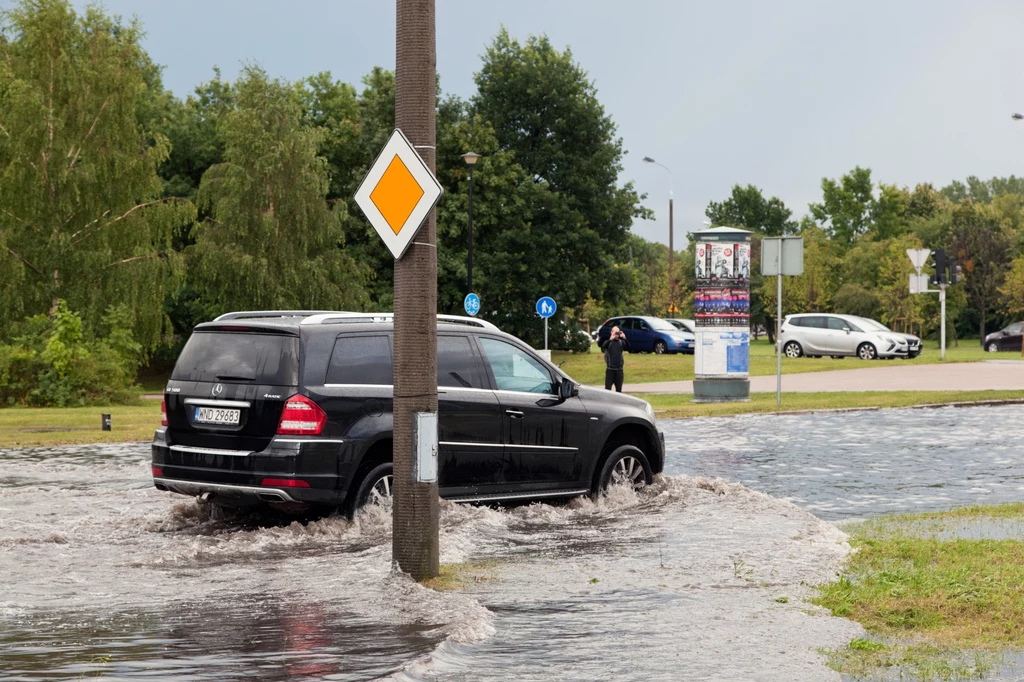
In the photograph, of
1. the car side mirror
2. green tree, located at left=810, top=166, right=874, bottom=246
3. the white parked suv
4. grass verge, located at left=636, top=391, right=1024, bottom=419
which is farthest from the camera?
green tree, located at left=810, top=166, right=874, bottom=246

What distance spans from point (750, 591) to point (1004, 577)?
1.58 metres

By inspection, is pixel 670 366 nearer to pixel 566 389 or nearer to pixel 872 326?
pixel 872 326

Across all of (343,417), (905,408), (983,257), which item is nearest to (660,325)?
(905,408)

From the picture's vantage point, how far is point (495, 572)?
30.5 ft

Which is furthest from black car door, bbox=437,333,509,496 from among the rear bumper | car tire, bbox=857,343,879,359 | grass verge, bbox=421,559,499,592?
car tire, bbox=857,343,879,359

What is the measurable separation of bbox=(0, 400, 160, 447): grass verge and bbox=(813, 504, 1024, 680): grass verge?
14.8 metres

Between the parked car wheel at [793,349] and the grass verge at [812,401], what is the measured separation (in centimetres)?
2188

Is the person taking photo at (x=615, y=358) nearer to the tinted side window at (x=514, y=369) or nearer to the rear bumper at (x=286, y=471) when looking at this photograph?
the tinted side window at (x=514, y=369)

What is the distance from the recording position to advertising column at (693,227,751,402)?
3130cm

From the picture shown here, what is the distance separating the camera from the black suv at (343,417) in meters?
10.6

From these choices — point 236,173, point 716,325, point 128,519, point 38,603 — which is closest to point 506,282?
point 236,173

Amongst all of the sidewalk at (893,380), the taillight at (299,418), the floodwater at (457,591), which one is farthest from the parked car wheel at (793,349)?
the taillight at (299,418)

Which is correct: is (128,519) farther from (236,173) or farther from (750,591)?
(236,173)

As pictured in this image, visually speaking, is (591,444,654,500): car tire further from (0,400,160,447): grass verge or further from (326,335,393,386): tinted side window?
(0,400,160,447): grass verge
